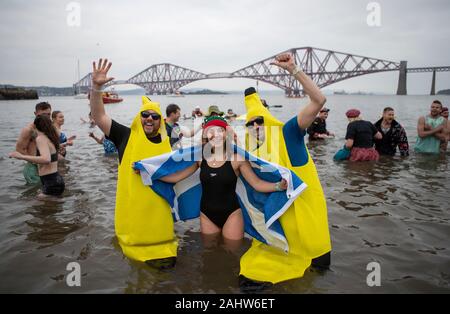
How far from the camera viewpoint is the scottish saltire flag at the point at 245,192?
3.71 meters

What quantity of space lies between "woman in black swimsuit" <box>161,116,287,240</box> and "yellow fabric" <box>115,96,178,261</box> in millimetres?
362

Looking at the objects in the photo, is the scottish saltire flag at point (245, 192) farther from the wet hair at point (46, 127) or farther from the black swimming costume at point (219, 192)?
the wet hair at point (46, 127)

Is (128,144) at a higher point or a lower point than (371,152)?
higher

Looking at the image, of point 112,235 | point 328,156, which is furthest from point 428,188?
point 112,235

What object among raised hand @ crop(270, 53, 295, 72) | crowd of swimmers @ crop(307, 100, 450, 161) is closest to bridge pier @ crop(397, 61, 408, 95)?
crowd of swimmers @ crop(307, 100, 450, 161)

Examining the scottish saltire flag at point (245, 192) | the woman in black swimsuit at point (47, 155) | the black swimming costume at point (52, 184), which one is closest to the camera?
the scottish saltire flag at point (245, 192)

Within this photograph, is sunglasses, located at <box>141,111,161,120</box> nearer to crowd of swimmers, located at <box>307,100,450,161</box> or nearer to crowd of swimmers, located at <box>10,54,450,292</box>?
crowd of swimmers, located at <box>10,54,450,292</box>

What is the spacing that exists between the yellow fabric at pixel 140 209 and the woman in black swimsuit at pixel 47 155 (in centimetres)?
265

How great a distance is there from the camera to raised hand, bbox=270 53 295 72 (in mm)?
3581

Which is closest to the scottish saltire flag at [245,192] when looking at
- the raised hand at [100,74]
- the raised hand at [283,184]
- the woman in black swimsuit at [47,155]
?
the raised hand at [283,184]
